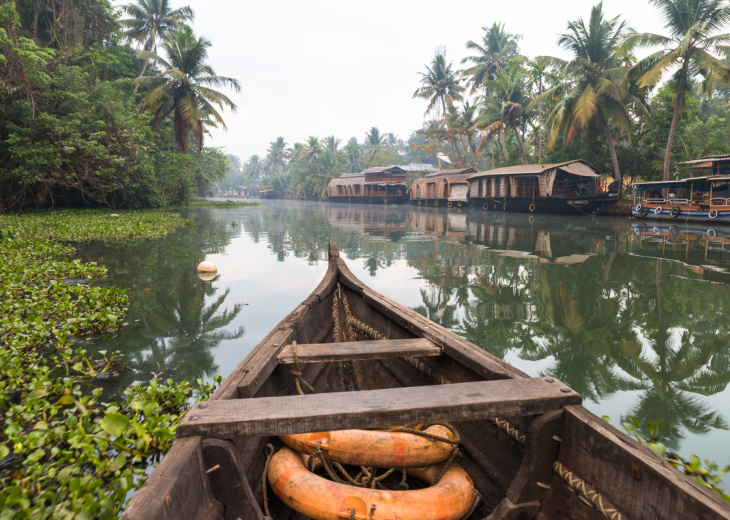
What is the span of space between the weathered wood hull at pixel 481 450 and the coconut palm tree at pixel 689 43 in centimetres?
2099

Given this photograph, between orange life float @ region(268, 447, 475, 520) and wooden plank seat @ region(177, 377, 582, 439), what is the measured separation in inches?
13.0

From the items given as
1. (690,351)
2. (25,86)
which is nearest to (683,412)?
(690,351)

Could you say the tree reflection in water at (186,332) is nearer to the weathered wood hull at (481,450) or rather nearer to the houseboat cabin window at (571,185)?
the weathered wood hull at (481,450)

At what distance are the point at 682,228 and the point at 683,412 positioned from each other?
16.5 metres

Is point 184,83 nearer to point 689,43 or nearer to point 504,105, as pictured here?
point 504,105

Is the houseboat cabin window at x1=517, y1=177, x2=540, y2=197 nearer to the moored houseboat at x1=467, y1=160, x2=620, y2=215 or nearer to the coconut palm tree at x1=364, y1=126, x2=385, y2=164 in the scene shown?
the moored houseboat at x1=467, y1=160, x2=620, y2=215

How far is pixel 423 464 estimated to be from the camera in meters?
2.05

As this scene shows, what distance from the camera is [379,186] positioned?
139 feet

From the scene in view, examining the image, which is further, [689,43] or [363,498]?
[689,43]

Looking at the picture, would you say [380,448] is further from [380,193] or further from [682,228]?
[380,193]

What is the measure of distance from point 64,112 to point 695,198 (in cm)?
2758

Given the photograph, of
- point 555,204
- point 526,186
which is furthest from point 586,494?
point 526,186

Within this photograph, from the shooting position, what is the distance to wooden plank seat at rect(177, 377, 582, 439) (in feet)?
5.29

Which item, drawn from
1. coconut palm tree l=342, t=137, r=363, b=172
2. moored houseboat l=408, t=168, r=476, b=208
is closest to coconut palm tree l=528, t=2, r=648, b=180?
moored houseboat l=408, t=168, r=476, b=208
